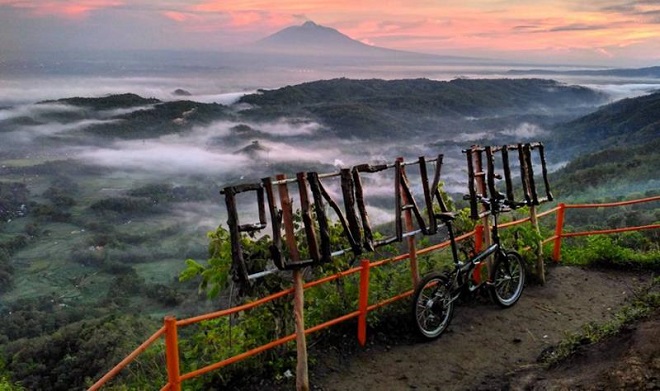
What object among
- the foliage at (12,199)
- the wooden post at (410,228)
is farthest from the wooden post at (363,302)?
the foliage at (12,199)

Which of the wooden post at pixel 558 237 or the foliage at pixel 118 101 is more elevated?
the foliage at pixel 118 101

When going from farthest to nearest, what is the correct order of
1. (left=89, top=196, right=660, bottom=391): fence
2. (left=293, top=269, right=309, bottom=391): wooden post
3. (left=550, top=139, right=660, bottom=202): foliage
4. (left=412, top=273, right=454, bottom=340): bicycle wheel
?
(left=550, top=139, right=660, bottom=202): foliage → (left=412, top=273, right=454, bottom=340): bicycle wheel → (left=293, top=269, right=309, bottom=391): wooden post → (left=89, top=196, right=660, bottom=391): fence

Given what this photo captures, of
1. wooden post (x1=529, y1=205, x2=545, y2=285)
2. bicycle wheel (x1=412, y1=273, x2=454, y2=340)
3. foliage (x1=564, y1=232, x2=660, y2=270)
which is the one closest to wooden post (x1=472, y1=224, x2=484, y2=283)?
wooden post (x1=529, y1=205, x2=545, y2=285)

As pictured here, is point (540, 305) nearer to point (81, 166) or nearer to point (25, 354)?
point (25, 354)

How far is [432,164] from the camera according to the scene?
6324 mm

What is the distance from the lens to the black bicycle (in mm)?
5762

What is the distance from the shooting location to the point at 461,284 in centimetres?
609

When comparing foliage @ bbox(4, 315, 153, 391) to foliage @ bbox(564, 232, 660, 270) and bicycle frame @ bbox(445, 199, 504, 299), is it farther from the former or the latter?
bicycle frame @ bbox(445, 199, 504, 299)

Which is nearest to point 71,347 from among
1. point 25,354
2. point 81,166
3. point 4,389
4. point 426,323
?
point 25,354

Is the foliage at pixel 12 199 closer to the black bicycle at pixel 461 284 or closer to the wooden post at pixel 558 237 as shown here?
the wooden post at pixel 558 237

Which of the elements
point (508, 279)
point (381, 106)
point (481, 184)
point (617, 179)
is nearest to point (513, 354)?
point (508, 279)

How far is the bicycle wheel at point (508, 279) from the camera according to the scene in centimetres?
657

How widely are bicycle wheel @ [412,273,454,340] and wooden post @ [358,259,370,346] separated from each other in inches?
20.4

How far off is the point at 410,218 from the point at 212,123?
584 feet
